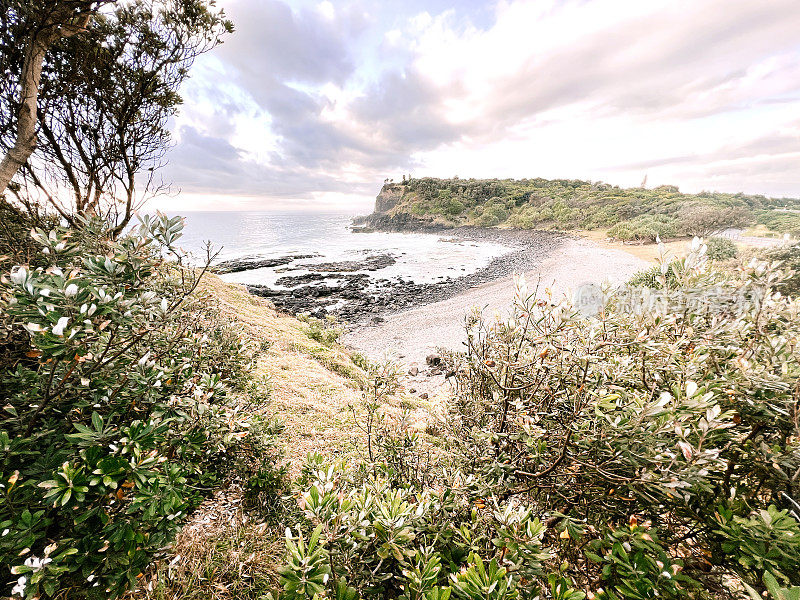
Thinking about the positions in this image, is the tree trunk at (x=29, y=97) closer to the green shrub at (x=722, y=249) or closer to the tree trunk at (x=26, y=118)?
the tree trunk at (x=26, y=118)

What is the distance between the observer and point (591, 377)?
229cm

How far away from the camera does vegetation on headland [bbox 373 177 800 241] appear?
41.6 m

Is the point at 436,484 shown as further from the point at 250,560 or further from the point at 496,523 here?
the point at 250,560

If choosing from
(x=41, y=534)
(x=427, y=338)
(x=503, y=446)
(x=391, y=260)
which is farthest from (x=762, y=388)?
(x=391, y=260)

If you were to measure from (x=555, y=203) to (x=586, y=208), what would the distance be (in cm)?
1182

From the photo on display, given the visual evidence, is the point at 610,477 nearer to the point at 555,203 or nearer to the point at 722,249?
the point at 722,249

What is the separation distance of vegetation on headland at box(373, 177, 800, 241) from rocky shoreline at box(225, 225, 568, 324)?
57.4 ft

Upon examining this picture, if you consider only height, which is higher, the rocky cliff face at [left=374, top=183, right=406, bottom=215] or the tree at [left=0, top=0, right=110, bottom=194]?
the rocky cliff face at [left=374, top=183, right=406, bottom=215]

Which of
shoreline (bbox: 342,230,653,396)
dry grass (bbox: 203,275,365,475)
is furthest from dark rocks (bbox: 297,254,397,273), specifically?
dry grass (bbox: 203,275,365,475)

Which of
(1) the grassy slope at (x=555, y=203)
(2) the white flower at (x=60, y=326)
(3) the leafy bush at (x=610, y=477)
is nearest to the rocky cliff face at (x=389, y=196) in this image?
(1) the grassy slope at (x=555, y=203)

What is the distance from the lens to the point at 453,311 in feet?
73.3

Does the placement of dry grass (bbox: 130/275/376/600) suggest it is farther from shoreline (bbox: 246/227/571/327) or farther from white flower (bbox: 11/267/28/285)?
shoreline (bbox: 246/227/571/327)

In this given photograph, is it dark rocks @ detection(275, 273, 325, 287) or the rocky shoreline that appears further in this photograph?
dark rocks @ detection(275, 273, 325, 287)

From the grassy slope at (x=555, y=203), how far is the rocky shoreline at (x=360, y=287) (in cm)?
3111
